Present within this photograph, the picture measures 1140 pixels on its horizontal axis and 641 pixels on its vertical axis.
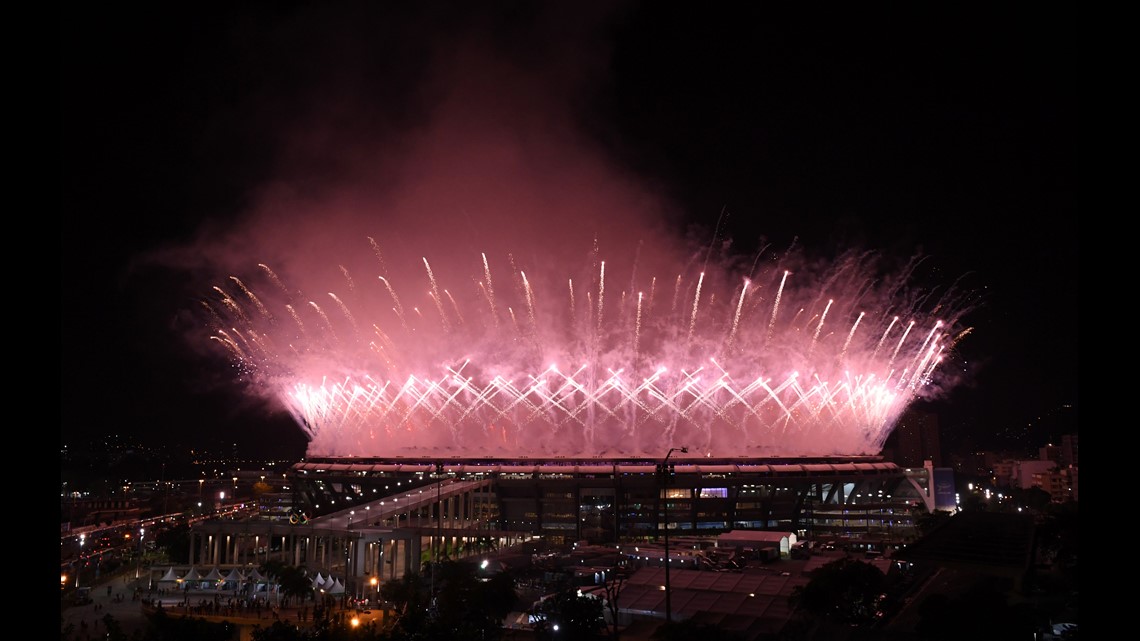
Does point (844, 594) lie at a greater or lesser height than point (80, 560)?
greater

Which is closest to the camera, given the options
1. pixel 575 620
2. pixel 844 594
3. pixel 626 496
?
pixel 575 620

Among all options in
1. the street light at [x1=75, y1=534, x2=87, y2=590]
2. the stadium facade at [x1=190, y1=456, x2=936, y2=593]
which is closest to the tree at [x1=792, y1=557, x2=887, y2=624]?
the stadium facade at [x1=190, y1=456, x2=936, y2=593]

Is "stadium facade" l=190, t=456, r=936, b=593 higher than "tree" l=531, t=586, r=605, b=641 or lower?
lower

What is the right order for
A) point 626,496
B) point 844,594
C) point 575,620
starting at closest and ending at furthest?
point 575,620
point 844,594
point 626,496

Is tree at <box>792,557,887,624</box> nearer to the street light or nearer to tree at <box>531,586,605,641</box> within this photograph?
tree at <box>531,586,605,641</box>

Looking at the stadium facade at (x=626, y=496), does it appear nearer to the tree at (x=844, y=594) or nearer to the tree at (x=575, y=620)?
the tree at (x=844, y=594)

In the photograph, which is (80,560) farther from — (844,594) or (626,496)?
(626,496)

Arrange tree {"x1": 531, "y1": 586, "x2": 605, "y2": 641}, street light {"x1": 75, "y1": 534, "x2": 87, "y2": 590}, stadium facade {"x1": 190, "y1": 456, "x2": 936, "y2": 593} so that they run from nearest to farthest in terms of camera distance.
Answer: tree {"x1": 531, "y1": 586, "x2": 605, "y2": 641}, street light {"x1": 75, "y1": 534, "x2": 87, "y2": 590}, stadium facade {"x1": 190, "y1": 456, "x2": 936, "y2": 593}

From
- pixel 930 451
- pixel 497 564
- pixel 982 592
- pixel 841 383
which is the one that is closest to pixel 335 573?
pixel 497 564

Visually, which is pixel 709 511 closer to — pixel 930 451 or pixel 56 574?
pixel 56 574

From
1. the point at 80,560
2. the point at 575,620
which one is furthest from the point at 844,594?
the point at 80,560

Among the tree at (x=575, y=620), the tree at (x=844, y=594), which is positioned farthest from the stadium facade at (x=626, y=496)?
the tree at (x=575, y=620)
